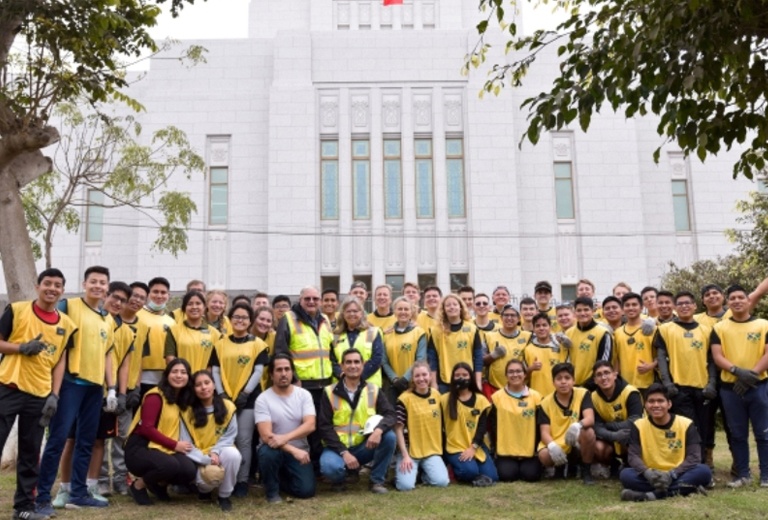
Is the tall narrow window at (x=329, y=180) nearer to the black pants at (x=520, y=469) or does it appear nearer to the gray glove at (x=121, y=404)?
the black pants at (x=520, y=469)

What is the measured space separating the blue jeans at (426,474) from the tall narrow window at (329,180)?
1766cm

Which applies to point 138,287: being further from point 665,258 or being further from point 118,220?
point 665,258

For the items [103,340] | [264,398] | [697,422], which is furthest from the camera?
[697,422]

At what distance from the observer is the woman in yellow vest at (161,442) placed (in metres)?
6.43

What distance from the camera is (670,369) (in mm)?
7516

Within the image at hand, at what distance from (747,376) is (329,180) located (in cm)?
1925

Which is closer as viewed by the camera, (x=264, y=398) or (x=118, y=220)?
(x=264, y=398)

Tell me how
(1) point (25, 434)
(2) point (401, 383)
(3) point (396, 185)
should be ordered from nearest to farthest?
(1) point (25, 434) → (2) point (401, 383) → (3) point (396, 185)

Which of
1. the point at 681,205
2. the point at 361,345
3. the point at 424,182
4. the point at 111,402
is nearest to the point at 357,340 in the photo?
the point at 361,345

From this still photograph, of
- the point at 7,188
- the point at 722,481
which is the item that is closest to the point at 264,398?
the point at 7,188

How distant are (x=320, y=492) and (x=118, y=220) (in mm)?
20519

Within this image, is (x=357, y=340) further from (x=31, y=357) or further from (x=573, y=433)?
(x=31, y=357)

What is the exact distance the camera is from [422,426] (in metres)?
7.59

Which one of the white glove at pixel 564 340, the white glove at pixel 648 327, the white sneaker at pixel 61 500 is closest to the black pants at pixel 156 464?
the white sneaker at pixel 61 500
